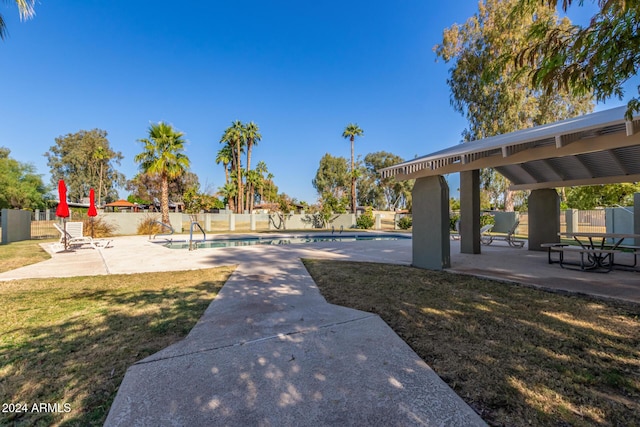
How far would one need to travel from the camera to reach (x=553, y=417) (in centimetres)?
172

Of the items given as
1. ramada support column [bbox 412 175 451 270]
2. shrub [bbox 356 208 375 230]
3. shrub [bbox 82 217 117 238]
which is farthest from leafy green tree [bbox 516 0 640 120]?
shrub [bbox 356 208 375 230]

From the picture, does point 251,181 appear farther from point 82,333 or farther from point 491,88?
point 82,333

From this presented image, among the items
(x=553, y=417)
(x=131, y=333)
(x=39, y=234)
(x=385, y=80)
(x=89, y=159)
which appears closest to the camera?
(x=553, y=417)

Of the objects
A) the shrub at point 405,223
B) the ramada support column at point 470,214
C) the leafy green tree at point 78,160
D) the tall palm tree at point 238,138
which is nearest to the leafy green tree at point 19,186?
the leafy green tree at point 78,160

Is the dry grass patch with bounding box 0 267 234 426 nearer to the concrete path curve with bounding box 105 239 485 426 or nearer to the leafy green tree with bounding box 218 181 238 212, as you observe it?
the concrete path curve with bounding box 105 239 485 426

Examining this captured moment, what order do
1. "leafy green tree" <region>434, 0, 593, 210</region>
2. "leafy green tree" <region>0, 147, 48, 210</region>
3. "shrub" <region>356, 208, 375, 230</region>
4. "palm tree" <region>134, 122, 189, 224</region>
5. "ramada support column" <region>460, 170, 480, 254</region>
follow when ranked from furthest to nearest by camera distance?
1. "shrub" <region>356, 208, 375, 230</region>
2. "leafy green tree" <region>0, 147, 48, 210</region>
3. "palm tree" <region>134, 122, 189, 224</region>
4. "leafy green tree" <region>434, 0, 593, 210</region>
5. "ramada support column" <region>460, 170, 480, 254</region>

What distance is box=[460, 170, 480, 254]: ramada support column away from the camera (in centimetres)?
875

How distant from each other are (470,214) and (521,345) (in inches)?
271

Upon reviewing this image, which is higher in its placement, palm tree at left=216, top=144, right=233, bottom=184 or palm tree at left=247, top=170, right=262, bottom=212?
palm tree at left=216, top=144, right=233, bottom=184

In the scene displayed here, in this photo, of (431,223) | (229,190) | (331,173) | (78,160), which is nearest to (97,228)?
(229,190)

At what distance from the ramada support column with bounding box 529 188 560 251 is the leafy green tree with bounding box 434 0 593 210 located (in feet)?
37.2

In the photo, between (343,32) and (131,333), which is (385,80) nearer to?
(343,32)

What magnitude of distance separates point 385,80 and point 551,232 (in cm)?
1703

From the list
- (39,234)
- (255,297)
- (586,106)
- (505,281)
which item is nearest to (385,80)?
(586,106)
